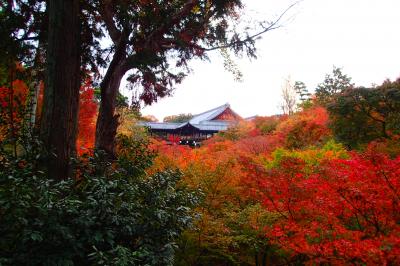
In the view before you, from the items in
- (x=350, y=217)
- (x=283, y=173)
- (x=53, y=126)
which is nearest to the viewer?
(x=53, y=126)

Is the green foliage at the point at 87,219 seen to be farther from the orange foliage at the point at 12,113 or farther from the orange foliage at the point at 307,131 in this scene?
the orange foliage at the point at 307,131

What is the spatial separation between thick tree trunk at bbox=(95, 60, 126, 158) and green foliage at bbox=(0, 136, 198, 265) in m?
0.94

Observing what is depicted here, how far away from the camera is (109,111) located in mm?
4762

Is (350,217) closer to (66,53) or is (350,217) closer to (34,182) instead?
(34,182)

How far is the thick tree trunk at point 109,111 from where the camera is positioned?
4.70 m

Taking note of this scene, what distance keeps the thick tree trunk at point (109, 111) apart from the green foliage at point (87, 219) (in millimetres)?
936

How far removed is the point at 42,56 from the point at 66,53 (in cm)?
234

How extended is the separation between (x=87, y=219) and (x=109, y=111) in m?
2.24

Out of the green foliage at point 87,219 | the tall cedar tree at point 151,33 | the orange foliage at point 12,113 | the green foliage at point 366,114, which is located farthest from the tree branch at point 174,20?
the green foliage at point 366,114

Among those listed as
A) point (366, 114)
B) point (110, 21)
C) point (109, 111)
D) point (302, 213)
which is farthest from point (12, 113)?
point (366, 114)

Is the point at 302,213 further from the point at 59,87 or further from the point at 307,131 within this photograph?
the point at 307,131

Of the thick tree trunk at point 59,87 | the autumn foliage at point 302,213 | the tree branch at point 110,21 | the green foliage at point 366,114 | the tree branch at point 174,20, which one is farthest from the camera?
the green foliage at point 366,114

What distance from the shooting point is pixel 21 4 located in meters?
4.94

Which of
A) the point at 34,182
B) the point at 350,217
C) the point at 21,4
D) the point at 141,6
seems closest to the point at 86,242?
the point at 34,182
